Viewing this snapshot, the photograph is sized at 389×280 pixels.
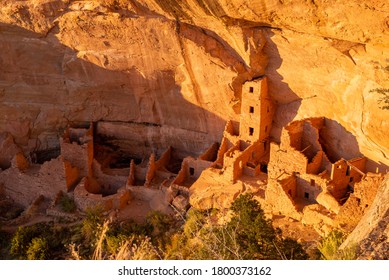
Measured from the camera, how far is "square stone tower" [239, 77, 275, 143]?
13.2 meters

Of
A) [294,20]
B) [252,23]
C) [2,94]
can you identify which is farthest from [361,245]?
[2,94]

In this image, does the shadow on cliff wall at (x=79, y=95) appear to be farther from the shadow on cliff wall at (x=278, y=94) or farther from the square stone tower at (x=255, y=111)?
the shadow on cliff wall at (x=278, y=94)

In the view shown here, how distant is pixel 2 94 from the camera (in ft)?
51.5

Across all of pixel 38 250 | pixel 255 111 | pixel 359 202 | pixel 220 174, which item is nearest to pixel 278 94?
pixel 255 111

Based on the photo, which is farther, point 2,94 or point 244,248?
point 2,94

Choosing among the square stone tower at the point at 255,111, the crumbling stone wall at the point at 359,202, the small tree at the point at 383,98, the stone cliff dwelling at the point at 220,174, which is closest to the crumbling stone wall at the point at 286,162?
the stone cliff dwelling at the point at 220,174

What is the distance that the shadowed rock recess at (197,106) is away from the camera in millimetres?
10812

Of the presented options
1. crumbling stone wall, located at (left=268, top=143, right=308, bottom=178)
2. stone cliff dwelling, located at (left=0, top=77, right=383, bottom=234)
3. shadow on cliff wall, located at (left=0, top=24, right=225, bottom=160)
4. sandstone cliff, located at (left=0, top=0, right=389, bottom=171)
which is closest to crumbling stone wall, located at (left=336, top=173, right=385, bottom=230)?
stone cliff dwelling, located at (left=0, top=77, right=383, bottom=234)

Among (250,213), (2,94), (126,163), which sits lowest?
(126,163)

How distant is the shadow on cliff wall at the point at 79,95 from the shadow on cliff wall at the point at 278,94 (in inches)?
62.4

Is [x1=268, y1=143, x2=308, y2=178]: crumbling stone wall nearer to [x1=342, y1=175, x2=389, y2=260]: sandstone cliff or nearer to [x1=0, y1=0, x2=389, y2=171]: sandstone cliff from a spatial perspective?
[x1=0, y1=0, x2=389, y2=171]: sandstone cliff

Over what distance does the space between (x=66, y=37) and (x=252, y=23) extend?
5.03 meters

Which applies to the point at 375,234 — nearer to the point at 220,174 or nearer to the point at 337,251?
the point at 337,251

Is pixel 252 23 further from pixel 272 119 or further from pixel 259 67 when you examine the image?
pixel 272 119
